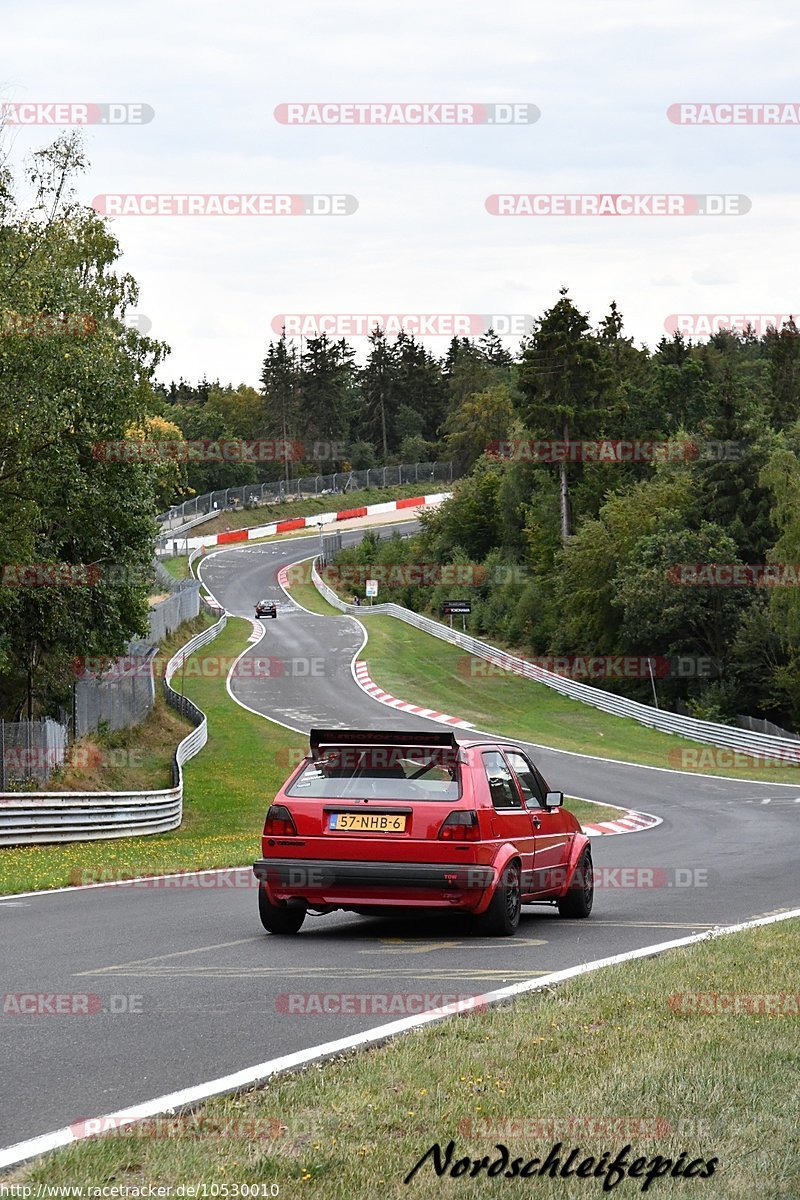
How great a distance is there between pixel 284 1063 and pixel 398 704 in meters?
47.6

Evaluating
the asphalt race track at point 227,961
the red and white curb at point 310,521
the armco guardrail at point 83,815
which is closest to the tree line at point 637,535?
the red and white curb at point 310,521

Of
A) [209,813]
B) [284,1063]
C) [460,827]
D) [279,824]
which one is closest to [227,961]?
[279,824]

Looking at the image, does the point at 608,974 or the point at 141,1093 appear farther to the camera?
the point at 608,974

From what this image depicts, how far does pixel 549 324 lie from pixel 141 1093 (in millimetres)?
81578

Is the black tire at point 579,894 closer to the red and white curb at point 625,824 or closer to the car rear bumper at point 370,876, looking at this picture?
the car rear bumper at point 370,876

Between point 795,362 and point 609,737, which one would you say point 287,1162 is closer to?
point 609,737

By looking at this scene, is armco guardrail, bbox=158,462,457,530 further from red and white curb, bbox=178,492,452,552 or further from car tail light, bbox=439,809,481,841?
car tail light, bbox=439,809,481,841

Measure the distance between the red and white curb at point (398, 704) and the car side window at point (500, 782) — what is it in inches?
1442

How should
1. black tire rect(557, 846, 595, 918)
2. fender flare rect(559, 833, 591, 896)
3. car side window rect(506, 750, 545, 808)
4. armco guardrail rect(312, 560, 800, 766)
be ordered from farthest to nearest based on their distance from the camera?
armco guardrail rect(312, 560, 800, 766), black tire rect(557, 846, 595, 918), fender flare rect(559, 833, 591, 896), car side window rect(506, 750, 545, 808)

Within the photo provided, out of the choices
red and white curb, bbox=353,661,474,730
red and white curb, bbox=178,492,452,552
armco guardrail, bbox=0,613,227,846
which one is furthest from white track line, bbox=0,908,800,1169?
red and white curb, bbox=178,492,452,552

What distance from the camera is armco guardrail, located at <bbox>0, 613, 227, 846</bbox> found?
2434 cm

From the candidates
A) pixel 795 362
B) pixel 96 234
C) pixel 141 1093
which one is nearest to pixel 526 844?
pixel 141 1093

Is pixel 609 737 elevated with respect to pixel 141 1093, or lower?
lower

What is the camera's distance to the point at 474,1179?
4.74 m
